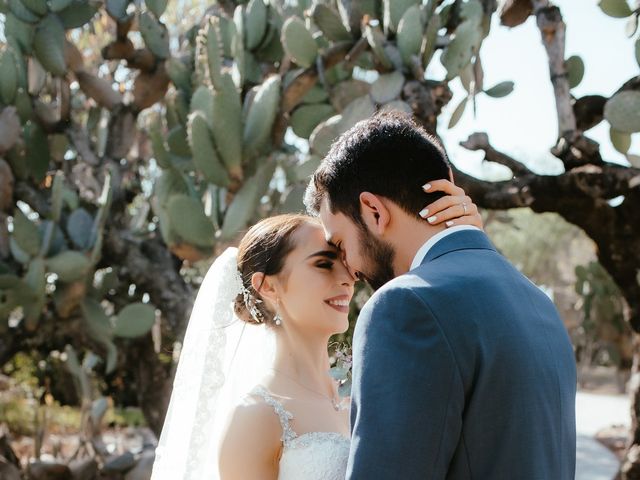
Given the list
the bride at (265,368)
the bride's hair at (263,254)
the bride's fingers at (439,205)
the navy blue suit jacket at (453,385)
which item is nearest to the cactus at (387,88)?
the bride at (265,368)

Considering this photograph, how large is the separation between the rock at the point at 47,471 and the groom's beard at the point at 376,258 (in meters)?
5.22

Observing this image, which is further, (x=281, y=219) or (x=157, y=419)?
(x=157, y=419)

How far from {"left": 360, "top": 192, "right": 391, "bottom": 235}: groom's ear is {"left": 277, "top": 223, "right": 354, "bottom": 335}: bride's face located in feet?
3.43

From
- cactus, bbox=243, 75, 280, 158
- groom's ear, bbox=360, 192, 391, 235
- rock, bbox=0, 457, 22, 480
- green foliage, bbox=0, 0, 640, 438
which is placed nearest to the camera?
groom's ear, bbox=360, 192, 391, 235

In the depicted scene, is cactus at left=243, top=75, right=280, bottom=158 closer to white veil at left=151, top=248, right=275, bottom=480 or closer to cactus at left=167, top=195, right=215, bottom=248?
cactus at left=167, top=195, right=215, bottom=248

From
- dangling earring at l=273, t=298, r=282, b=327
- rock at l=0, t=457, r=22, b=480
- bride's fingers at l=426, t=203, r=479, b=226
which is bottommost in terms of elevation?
rock at l=0, t=457, r=22, b=480

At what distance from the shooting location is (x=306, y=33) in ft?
17.3

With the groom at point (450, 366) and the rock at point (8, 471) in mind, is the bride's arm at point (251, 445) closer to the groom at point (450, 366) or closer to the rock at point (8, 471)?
the groom at point (450, 366)

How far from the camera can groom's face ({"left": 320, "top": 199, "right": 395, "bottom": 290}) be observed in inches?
68.3

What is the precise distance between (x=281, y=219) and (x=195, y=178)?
390 cm

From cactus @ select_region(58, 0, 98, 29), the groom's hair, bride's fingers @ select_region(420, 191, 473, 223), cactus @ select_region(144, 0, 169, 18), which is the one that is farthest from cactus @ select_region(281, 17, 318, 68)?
bride's fingers @ select_region(420, 191, 473, 223)

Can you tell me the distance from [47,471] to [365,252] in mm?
5258

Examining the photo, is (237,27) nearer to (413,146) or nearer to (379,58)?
(379,58)

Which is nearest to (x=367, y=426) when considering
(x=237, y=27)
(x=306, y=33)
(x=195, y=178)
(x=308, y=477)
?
(x=308, y=477)
